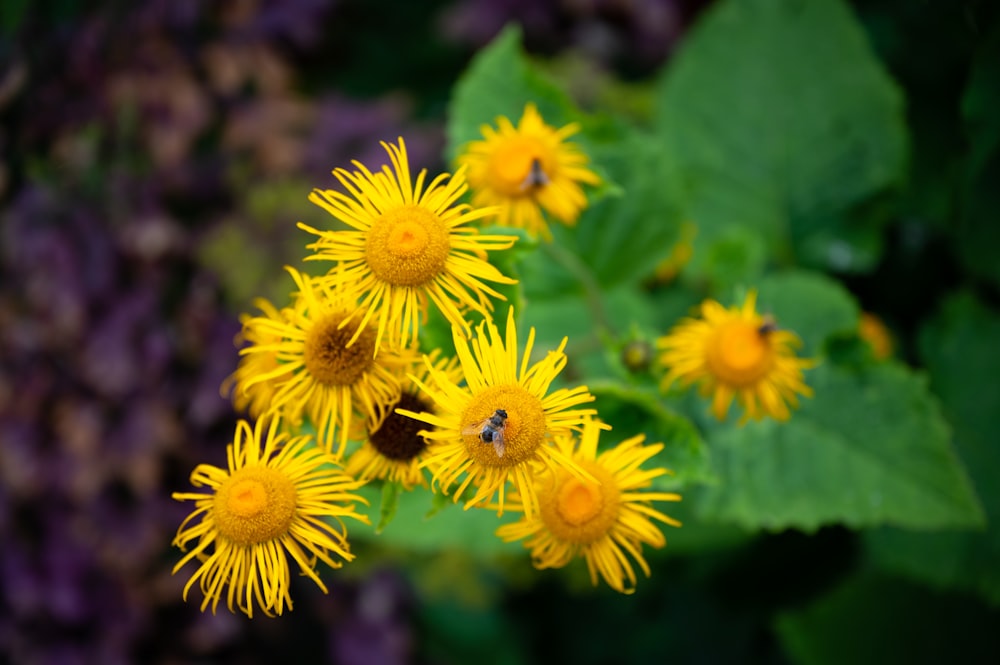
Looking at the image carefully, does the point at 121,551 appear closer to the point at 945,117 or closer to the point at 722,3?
the point at 722,3

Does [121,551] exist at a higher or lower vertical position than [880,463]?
higher

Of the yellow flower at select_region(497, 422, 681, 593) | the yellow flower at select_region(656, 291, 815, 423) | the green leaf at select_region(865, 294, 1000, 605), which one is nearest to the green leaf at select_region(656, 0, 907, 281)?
the green leaf at select_region(865, 294, 1000, 605)

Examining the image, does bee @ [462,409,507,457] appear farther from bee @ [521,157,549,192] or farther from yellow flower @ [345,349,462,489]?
bee @ [521,157,549,192]

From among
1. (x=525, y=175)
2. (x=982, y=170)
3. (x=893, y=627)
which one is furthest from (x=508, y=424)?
(x=893, y=627)

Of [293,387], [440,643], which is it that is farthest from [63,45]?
[440,643]

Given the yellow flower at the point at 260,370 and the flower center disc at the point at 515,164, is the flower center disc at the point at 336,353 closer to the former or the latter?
the yellow flower at the point at 260,370
